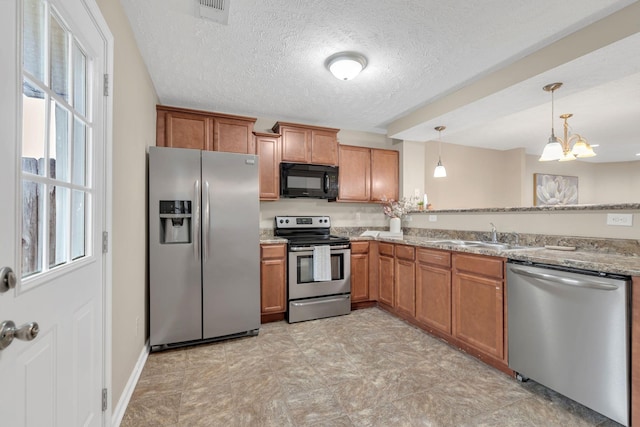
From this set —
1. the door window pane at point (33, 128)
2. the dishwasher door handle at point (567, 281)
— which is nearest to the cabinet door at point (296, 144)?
the dishwasher door handle at point (567, 281)

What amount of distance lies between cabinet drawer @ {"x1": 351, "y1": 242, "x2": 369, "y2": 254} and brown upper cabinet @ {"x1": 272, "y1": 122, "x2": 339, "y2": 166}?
1.13m

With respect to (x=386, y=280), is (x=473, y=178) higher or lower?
higher

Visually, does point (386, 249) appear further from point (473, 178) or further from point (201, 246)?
point (473, 178)

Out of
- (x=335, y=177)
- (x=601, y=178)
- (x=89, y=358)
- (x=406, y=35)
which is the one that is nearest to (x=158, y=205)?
(x=89, y=358)

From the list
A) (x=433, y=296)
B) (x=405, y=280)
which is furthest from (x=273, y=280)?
(x=433, y=296)

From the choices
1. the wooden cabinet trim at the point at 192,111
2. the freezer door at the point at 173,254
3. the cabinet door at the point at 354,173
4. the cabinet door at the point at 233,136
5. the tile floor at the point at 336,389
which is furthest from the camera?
the cabinet door at the point at 354,173

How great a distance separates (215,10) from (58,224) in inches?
59.9

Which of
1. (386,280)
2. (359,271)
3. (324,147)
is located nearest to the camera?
(386,280)

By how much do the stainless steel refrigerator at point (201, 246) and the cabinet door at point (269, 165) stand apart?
1.99ft

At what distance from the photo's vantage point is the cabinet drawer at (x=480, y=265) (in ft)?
7.09

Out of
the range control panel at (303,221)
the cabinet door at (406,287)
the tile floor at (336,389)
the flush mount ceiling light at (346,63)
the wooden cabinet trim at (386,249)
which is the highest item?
the flush mount ceiling light at (346,63)

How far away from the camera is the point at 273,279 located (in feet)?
10.4

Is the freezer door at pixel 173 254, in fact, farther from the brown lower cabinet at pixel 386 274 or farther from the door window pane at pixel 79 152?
the brown lower cabinet at pixel 386 274

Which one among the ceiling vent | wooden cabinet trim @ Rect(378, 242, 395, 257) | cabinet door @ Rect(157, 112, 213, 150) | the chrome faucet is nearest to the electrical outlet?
the chrome faucet
